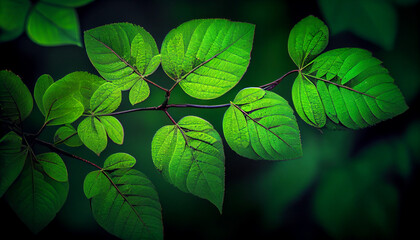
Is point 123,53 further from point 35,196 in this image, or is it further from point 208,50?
point 35,196

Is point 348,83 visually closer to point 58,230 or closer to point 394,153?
point 394,153

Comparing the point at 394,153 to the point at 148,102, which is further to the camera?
the point at 394,153

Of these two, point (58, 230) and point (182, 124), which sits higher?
point (182, 124)

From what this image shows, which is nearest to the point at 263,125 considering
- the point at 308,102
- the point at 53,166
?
the point at 308,102

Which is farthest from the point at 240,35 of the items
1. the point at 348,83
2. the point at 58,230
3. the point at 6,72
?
the point at 58,230

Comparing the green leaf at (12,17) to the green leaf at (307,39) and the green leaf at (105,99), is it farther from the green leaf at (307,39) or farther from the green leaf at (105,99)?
the green leaf at (307,39)

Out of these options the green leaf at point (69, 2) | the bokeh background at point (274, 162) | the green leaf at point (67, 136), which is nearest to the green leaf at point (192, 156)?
the bokeh background at point (274, 162)
